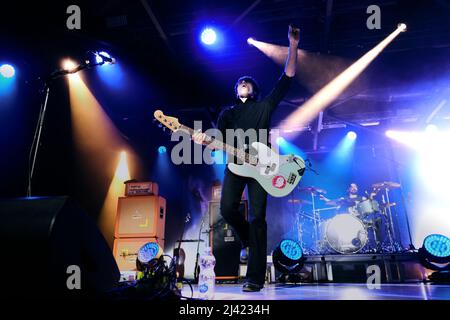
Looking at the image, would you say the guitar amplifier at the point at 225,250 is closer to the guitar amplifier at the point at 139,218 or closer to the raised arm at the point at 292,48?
the guitar amplifier at the point at 139,218

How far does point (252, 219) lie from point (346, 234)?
4203mm

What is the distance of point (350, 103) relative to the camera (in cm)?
664

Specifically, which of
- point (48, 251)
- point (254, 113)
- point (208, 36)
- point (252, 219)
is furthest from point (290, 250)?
point (48, 251)

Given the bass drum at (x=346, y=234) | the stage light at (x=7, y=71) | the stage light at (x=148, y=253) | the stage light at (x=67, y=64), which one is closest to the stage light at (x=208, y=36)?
the stage light at (x=67, y=64)

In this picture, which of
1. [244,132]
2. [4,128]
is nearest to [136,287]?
[244,132]

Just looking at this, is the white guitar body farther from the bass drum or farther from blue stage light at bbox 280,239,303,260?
the bass drum

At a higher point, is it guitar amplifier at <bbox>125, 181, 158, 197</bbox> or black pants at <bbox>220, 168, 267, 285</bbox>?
guitar amplifier at <bbox>125, 181, 158, 197</bbox>

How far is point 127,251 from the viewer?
620 centimetres

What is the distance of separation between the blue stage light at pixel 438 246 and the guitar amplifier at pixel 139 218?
4.98 metres

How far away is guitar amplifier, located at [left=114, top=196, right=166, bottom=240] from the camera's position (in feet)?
20.8

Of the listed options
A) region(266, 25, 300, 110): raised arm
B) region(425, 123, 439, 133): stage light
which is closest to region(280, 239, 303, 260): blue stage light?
region(266, 25, 300, 110): raised arm

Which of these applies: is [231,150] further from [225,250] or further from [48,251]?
[225,250]

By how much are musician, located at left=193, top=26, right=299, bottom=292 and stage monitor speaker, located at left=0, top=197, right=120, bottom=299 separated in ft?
4.11
